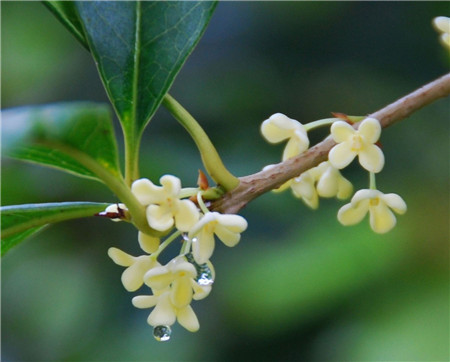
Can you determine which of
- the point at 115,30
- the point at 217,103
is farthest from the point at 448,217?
the point at 115,30

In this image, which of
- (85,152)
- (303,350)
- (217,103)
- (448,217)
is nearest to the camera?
(85,152)

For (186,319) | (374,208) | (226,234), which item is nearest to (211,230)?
(226,234)

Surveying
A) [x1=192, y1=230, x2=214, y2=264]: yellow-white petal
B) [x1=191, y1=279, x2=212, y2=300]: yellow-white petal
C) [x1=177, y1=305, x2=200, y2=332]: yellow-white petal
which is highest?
[x1=192, y1=230, x2=214, y2=264]: yellow-white petal

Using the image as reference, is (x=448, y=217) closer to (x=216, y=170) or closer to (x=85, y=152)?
(x=216, y=170)

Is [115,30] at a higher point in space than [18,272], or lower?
lower

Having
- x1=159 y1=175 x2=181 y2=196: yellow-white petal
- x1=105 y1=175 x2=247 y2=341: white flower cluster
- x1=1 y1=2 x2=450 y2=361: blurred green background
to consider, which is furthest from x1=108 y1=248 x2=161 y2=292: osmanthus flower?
x1=1 y1=2 x2=450 y2=361: blurred green background

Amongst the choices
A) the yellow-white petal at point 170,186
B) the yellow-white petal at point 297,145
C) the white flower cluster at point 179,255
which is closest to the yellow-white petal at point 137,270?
the white flower cluster at point 179,255

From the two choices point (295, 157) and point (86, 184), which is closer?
point (295, 157)

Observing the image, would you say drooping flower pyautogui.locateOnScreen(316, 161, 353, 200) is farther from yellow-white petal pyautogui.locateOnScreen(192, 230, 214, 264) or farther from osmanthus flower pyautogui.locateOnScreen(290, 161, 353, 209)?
yellow-white petal pyautogui.locateOnScreen(192, 230, 214, 264)
